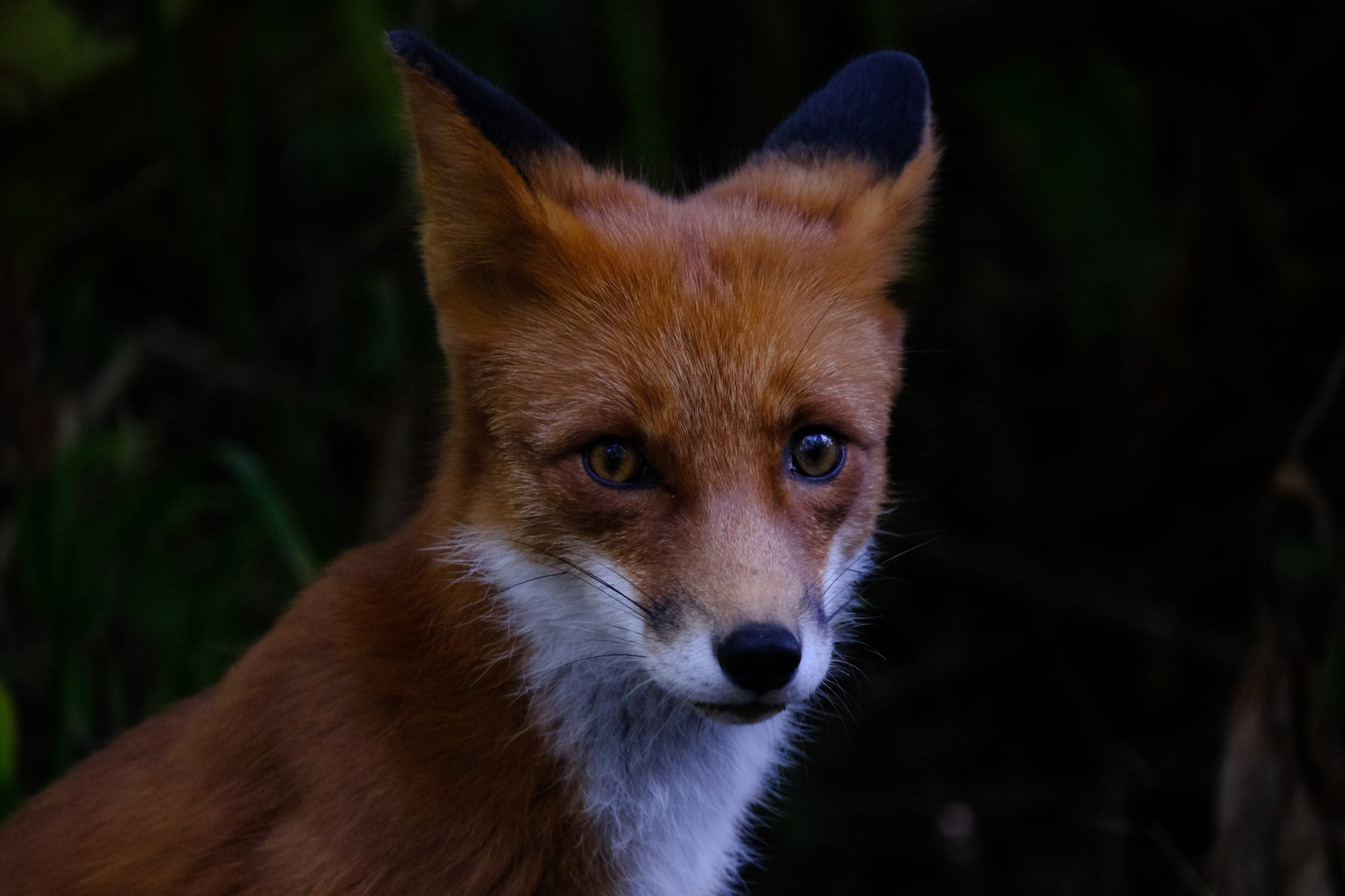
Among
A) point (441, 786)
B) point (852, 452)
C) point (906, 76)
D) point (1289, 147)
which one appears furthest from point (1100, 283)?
point (441, 786)

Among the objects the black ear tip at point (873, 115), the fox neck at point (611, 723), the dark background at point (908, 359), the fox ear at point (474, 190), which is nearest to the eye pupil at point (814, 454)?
the fox neck at point (611, 723)

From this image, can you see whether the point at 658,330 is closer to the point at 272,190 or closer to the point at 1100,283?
the point at 1100,283

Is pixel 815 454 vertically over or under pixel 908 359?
over

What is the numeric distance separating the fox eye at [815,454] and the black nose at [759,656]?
488 mm

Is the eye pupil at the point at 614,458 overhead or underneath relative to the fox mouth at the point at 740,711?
overhead

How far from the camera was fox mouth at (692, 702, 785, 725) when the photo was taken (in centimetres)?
234

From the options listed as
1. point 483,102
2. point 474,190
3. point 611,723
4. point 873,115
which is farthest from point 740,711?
point 873,115

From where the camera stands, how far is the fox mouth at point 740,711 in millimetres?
2342

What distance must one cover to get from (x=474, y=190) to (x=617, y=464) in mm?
673

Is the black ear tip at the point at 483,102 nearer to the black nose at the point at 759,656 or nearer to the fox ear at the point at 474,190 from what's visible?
the fox ear at the point at 474,190

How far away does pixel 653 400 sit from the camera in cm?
251

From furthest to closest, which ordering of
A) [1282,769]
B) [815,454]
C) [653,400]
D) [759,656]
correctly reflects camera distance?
1. [1282,769]
2. [815,454]
3. [653,400]
4. [759,656]

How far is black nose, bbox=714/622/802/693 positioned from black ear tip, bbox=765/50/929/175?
1414 millimetres

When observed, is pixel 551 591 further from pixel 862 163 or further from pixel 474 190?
pixel 862 163
